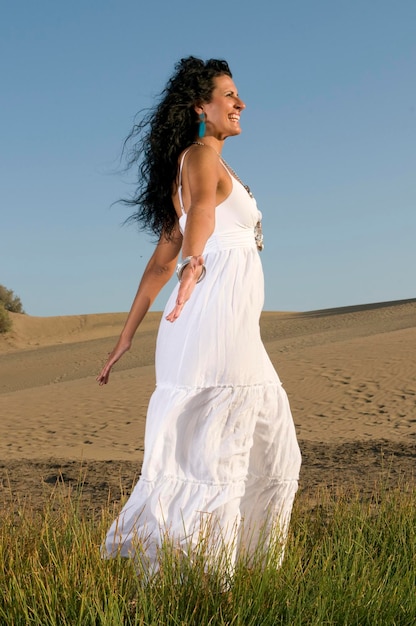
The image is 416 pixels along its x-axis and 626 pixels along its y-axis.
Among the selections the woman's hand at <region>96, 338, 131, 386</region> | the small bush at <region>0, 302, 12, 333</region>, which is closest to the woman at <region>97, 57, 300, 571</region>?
the woman's hand at <region>96, 338, 131, 386</region>

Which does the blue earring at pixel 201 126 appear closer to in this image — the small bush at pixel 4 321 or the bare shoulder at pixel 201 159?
the bare shoulder at pixel 201 159

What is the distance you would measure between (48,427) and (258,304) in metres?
11.1

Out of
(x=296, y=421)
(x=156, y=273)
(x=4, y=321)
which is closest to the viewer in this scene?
(x=156, y=273)

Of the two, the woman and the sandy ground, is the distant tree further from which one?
the woman

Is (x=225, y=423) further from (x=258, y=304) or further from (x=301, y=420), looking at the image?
(x=301, y=420)

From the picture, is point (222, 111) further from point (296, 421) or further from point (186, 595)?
point (296, 421)

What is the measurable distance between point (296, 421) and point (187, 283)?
36.2 ft

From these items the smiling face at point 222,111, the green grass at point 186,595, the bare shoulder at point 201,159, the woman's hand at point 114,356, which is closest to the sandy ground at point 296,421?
the woman's hand at point 114,356

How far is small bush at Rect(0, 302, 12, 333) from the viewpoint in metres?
42.8

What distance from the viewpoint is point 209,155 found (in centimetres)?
341

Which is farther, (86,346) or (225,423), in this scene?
(86,346)

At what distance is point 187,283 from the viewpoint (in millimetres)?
3182

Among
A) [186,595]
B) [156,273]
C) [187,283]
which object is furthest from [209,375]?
[186,595]

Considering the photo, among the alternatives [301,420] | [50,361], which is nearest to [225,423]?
[301,420]
